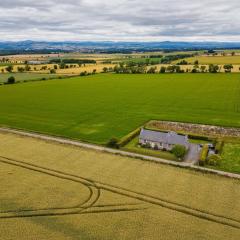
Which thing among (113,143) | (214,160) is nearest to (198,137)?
(214,160)

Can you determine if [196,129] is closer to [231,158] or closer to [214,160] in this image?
[231,158]

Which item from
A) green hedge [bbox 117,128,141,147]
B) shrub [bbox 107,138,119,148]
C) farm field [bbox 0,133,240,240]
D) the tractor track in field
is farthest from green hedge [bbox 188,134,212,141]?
the tractor track in field

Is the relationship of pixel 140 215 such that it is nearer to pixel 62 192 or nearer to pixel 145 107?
pixel 62 192

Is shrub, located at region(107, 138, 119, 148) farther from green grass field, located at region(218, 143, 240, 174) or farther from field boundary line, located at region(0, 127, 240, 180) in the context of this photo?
green grass field, located at region(218, 143, 240, 174)

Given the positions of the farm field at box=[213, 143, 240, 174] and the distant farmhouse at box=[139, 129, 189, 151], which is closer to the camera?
the farm field at box=[213, 143, 240, 174]

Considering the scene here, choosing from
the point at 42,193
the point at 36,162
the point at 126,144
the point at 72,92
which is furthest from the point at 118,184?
the point at 72,92
